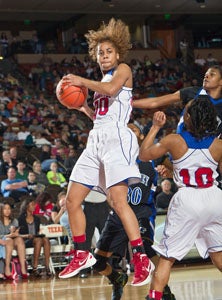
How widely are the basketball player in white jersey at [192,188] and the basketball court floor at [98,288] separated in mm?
1769

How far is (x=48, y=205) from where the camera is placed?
1383 cm

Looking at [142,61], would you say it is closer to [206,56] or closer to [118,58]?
[206,56]

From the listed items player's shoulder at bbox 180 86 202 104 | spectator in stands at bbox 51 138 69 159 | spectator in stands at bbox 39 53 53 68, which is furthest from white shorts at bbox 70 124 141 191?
spectator in stands at bbox 39 53 53 68

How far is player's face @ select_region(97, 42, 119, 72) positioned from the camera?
6.77 metres

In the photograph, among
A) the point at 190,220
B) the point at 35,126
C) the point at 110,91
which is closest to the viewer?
the point at 190,220

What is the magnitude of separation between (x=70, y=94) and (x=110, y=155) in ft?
2.16

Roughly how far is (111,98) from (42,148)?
10.6 metres

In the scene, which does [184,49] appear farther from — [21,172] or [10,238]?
[10,238]

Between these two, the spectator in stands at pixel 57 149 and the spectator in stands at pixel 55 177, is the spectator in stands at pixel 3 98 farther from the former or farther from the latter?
the spectator in stands at pixel 55 177

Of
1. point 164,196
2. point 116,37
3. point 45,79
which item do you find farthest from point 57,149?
point 116,37

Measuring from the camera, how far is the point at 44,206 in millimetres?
13734

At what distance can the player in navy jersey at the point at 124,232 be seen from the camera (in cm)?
762

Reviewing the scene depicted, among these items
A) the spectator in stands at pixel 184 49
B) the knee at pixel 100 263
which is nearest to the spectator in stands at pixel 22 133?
the knee at pixel 100 263

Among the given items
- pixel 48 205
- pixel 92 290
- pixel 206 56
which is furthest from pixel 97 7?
pixel 92 290
